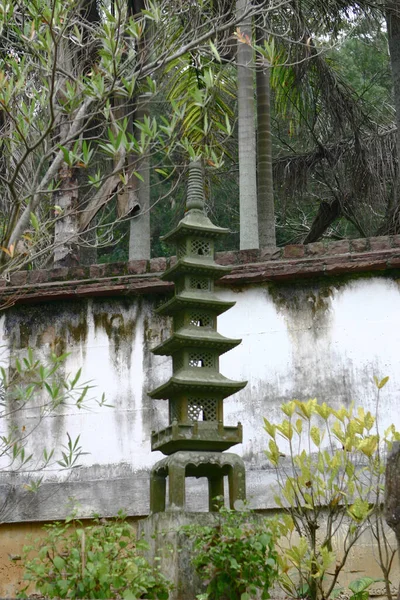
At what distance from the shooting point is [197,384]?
6387 mm

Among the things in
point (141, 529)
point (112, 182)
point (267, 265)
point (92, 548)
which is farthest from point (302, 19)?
point (92, 548)

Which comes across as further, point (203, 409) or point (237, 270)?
point (237, 270)

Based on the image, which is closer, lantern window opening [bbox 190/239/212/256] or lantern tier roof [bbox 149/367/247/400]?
lantern tier roof [bbox 149/367/247/400]

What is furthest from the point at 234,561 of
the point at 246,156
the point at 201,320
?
the point at 246,156

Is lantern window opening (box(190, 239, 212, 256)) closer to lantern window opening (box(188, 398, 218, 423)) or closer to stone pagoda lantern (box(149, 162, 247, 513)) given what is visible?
stone pagoda lantern (box(149, 162, 247, 513))

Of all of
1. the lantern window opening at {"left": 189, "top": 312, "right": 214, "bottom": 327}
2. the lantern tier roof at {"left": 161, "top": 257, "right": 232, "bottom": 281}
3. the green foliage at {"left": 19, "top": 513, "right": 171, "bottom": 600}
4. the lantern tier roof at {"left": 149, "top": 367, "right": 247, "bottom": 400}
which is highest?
the lantern tier roof at {"left": 161, "top": 257, "right": 232, "bottom": 281}

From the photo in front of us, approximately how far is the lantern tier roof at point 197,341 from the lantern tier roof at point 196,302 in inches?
6.6

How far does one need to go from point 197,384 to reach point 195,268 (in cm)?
95

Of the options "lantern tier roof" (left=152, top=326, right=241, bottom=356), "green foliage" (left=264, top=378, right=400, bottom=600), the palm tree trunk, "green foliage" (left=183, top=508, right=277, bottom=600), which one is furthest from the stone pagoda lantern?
the palm tree trunk

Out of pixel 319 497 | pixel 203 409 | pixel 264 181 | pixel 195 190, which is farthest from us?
pixel 264 181

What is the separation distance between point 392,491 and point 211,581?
4.94 ft

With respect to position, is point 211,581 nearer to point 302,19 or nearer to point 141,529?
point 141,529

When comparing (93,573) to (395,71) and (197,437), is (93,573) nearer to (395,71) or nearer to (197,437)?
(197,437)

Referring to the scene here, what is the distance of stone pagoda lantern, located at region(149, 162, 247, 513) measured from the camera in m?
6.30
